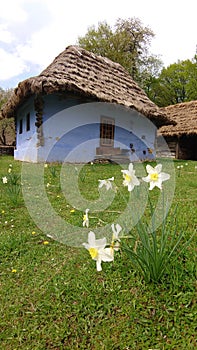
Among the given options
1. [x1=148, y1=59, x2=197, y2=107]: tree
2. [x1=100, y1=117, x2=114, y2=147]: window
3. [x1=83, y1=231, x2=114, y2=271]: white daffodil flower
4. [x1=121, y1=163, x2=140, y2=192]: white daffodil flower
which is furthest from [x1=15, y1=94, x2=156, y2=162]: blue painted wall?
[x1=148, y1=59, x2=197, y2=107]: tree

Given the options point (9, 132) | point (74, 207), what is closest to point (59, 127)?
point (74, 207)

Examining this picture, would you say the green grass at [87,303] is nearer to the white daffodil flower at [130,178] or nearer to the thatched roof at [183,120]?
the white daffodil flower at [130,178]

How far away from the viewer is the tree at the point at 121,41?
19688mm

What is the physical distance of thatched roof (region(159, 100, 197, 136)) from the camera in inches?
465

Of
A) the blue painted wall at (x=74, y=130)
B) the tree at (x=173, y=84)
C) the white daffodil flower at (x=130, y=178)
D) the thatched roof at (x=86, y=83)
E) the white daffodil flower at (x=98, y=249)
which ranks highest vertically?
the tree at (x=173, y=84)

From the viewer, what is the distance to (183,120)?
12.7 meters

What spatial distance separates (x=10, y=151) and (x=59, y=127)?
7874 mm

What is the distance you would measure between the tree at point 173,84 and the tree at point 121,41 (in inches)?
176

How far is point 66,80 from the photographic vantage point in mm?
6645

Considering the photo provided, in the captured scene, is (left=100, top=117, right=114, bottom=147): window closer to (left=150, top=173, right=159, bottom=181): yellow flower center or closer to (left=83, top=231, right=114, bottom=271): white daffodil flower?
(left=150, top=173, right=159, bottom=181): yellow flower center

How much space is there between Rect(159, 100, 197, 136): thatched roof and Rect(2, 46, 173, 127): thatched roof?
93.4 inches

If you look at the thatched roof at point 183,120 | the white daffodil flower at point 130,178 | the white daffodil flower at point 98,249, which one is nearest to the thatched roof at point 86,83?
the thatched roof at point 183,120

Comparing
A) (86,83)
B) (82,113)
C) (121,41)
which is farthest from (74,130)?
(121,41)

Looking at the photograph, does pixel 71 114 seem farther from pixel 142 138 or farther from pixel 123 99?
pixel 142 138
